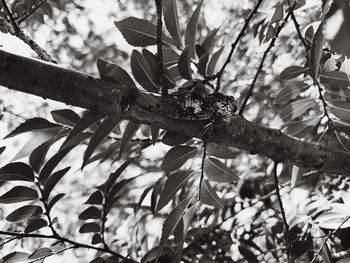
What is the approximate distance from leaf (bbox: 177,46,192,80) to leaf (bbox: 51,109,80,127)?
0.27m

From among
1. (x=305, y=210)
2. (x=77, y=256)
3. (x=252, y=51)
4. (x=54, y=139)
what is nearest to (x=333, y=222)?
(x=305, y=210)

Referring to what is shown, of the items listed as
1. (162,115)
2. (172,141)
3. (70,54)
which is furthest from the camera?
(70,54)

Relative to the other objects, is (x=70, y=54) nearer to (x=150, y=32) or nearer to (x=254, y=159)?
(x=254, y=159)

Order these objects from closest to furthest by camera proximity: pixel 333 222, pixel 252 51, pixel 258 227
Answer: pixel 333 222
pixel 258 227
pixel 252 51

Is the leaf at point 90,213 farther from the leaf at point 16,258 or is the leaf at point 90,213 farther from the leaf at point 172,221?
the leaf at point 172,221

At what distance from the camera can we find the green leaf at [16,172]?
896 millimetres

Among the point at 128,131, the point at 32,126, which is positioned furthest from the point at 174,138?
the point at 32,126

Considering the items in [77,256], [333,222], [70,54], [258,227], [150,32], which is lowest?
[333,222]

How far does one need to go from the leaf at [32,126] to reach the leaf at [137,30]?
261 millimetres

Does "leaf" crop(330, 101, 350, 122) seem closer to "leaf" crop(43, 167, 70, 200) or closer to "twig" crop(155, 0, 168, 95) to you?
"twig" crop(155, 0, 168, 95)

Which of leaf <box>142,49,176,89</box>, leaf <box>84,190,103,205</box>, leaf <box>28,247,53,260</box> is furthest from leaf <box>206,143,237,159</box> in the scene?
leaf <box>28,247,53,260</box>

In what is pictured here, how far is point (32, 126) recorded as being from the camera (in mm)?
851

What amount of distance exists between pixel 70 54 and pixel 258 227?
2179 mm

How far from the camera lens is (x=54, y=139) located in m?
0.93
